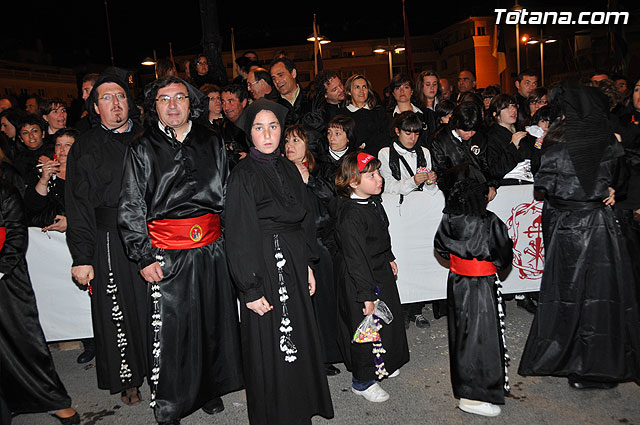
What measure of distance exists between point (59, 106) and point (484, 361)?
6.18 meters

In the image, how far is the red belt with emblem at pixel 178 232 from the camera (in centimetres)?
411

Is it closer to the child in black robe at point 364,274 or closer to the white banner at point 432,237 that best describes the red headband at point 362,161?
the child in black robe at point 364,274

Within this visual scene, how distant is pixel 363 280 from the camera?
431 centimetres

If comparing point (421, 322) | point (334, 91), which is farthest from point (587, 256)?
point (334, 91)

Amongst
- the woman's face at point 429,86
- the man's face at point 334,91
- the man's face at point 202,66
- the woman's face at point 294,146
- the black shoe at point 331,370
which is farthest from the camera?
the man's face at point 202,66

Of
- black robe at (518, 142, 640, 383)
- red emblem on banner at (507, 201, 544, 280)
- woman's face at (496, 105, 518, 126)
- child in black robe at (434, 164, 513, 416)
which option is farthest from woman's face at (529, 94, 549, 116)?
child in black robe at (434, 164, 513, 416)

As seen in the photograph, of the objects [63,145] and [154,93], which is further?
[63,145]

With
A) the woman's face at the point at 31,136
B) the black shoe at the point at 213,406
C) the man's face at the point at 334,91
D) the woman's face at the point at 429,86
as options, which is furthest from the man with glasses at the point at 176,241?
the woman's face at the point at 429,86

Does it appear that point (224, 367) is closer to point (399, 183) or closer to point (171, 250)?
point (171, 250)

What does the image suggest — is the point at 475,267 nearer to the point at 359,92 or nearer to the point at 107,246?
the point at 107,246

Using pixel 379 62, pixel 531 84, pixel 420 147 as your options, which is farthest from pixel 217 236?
pixel 379 62

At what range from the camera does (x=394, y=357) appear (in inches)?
184

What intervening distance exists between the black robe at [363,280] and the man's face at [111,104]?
200 cm

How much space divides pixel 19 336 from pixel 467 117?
4750 mm
